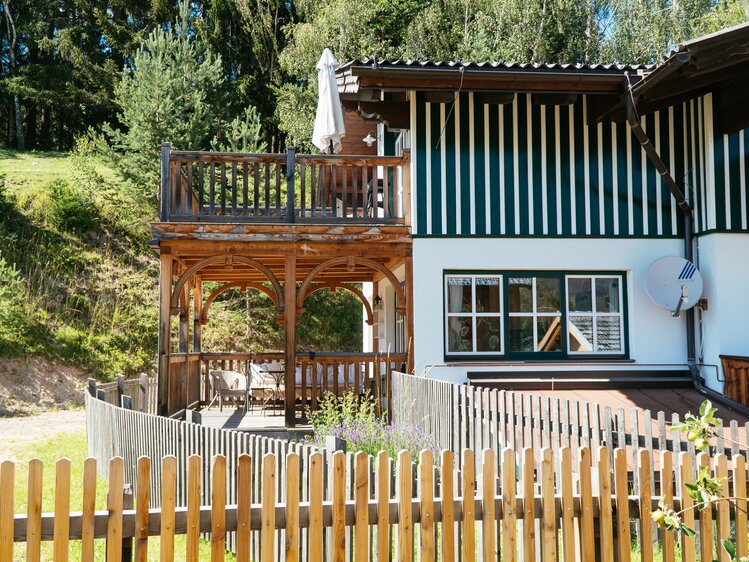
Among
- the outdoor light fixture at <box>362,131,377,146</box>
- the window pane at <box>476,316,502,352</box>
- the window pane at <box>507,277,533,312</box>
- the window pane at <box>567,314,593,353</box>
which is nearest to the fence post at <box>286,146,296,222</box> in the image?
the window pane at <box>476,316,502,352</box>

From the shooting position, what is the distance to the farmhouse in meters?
11.6

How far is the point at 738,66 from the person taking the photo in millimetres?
10844

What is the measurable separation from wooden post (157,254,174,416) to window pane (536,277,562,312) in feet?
19.2

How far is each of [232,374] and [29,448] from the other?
13.6ft

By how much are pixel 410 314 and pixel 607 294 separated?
3276mm

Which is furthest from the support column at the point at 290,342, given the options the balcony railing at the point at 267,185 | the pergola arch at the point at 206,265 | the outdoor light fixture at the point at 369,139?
the outdoor light fixture at the point at 369,139

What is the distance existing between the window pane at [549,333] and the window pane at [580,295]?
355mm

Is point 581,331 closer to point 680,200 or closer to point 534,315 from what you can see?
point 534,315

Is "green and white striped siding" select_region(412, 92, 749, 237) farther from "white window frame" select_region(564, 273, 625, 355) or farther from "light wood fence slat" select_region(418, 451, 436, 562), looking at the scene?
"light wood fence slat" select_region(418, 451, 436, 562)

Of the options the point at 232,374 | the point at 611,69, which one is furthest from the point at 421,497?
the point at 232,374

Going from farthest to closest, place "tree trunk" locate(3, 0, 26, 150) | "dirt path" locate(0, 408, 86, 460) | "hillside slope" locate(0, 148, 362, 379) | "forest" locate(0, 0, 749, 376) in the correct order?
1. "tree trunk" locate(3, 0, 26, 150)
2. "forest" locate(0, 0, 749, 376)
3. "hillside slope" locate(0, 148, 362, 379)
4. "dirt path" locate(0, 408, 86, 460)

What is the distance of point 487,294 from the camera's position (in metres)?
12.1

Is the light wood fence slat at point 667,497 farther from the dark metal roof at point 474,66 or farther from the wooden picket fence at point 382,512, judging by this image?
the dark metal roof at point 474,66

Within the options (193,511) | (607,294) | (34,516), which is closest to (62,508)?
(34,516)
